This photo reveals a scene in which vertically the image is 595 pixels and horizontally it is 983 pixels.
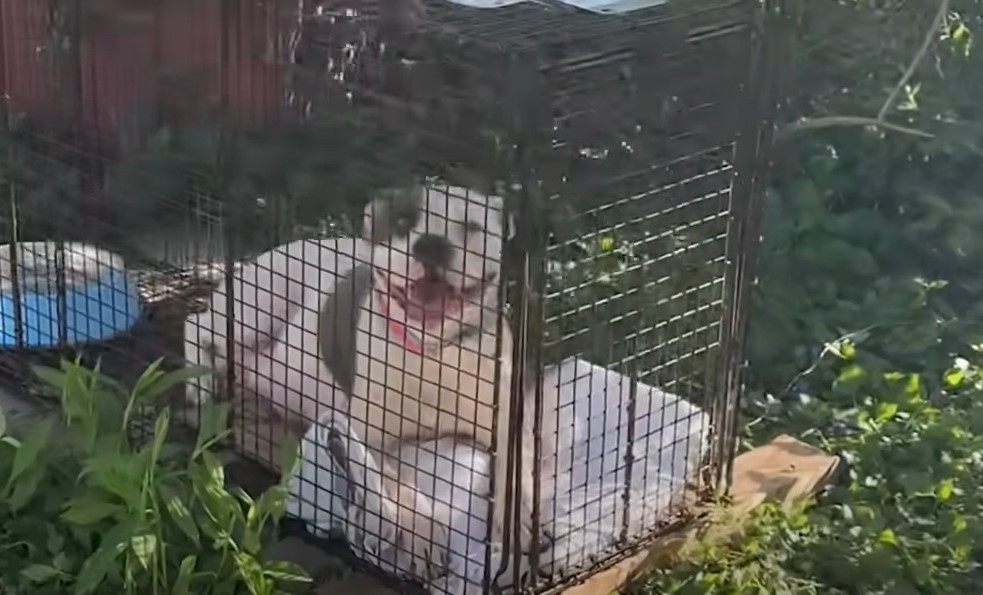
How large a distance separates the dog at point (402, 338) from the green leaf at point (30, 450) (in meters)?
0.32

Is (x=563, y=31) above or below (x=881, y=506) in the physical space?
above

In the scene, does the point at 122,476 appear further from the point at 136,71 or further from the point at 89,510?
the point at 136,71

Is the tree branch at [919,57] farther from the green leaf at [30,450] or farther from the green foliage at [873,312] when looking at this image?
the green leaf at [30,450]

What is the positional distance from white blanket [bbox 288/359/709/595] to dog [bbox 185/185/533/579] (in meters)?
0.03

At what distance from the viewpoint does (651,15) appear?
186 centimetres

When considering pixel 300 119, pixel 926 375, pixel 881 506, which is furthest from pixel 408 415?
pixel 926 375

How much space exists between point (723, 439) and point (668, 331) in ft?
0.67

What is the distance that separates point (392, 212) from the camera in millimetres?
1880

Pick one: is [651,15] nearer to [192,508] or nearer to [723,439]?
[723,439]

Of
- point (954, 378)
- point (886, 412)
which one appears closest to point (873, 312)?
point (954, 378)

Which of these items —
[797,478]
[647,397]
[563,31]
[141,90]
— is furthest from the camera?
[141,90]

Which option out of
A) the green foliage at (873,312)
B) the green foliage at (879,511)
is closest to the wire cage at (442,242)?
the green foliage at (879,511)

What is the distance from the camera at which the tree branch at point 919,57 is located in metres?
3.07

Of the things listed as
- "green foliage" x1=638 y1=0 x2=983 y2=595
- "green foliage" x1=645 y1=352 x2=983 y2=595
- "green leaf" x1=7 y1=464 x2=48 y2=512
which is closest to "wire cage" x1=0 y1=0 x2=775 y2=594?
"green foliage" x1=645 y1=352 x2=983 y2=595
